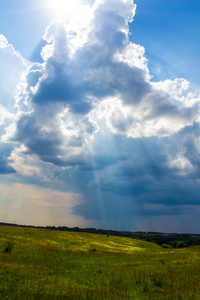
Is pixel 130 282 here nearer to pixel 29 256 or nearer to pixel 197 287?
pixel 197 287

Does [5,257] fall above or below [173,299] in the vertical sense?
below

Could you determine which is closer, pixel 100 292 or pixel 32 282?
pixel 100 292

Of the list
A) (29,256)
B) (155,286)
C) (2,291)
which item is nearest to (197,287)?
(155,286)

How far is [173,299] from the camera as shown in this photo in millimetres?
10867

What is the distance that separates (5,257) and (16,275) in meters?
9.57

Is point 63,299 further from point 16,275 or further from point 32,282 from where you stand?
point 16,275

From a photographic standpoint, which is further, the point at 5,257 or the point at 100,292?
the point at 5,257

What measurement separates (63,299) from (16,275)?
20.5 feet

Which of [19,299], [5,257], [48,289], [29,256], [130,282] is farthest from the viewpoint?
[29,256]

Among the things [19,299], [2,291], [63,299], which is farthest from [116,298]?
[2,291]

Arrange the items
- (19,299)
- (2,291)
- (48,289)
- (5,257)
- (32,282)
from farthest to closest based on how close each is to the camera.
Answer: (5,257) → (32,282) → (48,289) → (2,291) → (19,299)

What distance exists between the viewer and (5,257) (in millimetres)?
21734

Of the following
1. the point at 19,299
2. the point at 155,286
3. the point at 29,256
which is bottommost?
the point at 29,256

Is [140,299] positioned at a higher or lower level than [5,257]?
higher
